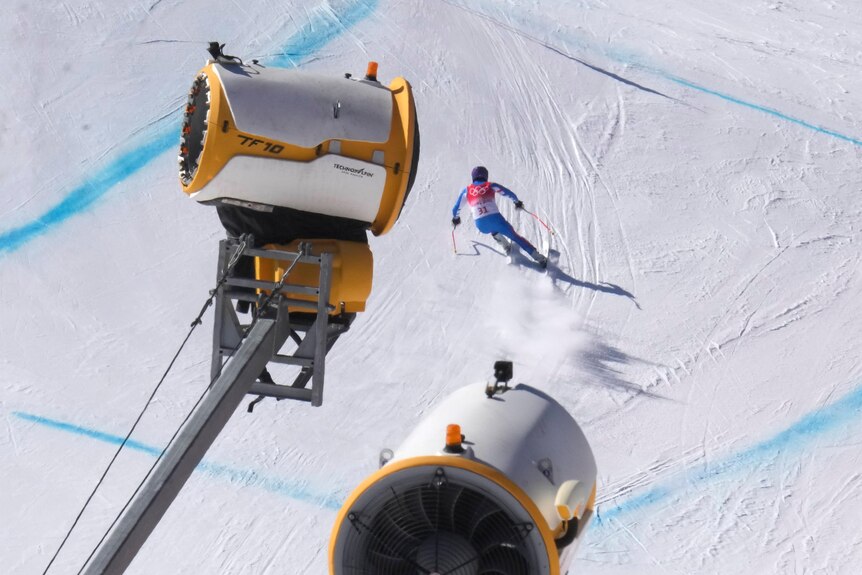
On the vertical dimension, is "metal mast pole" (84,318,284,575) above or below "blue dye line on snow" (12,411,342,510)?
above

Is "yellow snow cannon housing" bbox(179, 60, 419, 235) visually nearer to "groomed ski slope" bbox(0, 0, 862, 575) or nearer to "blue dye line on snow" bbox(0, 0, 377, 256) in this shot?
"groomed ski slope" bbox(0, 0, 862, 575)

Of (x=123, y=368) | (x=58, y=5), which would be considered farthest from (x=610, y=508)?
A: (x=58, y=5)

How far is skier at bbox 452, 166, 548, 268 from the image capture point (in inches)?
396

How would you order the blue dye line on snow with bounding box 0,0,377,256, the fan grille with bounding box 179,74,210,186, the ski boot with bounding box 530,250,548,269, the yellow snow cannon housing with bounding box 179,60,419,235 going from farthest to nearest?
the blue dye line on snow with bounding box 0,0,377,256 < the ski boot with bounding box 530,250,548,269 < the fan grille with bounding box 179,74,210,186 < the yellow snow cannon housing with bounding box 179,60,419,235

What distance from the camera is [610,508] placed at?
760 centimetres

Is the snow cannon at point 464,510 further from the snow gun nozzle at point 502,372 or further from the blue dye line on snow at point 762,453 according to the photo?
the blue dye line on snow at point 762,453

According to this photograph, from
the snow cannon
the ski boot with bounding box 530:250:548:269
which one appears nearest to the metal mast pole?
the snow cannon

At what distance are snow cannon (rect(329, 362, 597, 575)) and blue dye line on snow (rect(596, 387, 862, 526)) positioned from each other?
3.81 meters

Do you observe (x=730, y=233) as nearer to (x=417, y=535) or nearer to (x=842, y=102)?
(x=842, y=102)

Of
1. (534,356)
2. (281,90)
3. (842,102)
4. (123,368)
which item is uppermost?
(281,90)

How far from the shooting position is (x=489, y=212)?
33.2ft

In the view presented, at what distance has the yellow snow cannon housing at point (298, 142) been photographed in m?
5.26

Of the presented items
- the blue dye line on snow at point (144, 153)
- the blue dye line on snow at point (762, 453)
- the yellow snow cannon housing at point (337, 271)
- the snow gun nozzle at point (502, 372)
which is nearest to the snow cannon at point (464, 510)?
the snow gun nozzle at point (502, 372)

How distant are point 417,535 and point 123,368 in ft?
17.9
